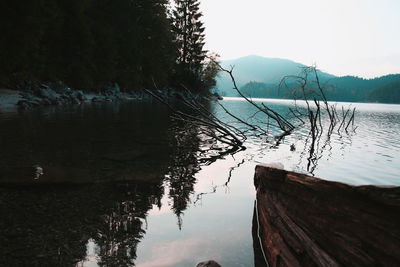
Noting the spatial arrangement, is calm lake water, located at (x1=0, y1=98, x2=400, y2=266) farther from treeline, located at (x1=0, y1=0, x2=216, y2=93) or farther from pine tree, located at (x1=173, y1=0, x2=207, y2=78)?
pine tree, located at (x1=173, y1=0, x2=207, y2=78)

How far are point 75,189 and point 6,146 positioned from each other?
445 cm

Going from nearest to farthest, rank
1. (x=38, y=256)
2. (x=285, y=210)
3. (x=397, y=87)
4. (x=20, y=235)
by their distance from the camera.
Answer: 1. (x=285, y=210)
2. (x=38, y=256)
3. (x=20, y=235)
4. (x=397, y=87)

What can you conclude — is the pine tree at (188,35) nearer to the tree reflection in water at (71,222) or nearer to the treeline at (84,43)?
the treeline at (84,43)

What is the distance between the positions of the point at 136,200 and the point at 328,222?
316 cm

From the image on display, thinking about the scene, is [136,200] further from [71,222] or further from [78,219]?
[71,222]

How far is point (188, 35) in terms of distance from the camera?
5284 centimetres

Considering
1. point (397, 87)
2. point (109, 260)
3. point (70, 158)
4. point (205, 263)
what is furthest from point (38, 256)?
point (397, 87)

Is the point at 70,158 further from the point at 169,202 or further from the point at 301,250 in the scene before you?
the point at 301,250

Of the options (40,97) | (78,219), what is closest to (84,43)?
(40,97)

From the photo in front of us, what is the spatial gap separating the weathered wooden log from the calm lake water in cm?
73

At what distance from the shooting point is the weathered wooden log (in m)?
1.56

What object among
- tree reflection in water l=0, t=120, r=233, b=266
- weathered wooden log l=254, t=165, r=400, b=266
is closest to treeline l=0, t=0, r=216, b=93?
tree reflection in water l=0, t=120, r=233, b=266

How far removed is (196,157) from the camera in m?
7.63

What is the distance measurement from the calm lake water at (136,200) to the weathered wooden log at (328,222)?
0.73m
